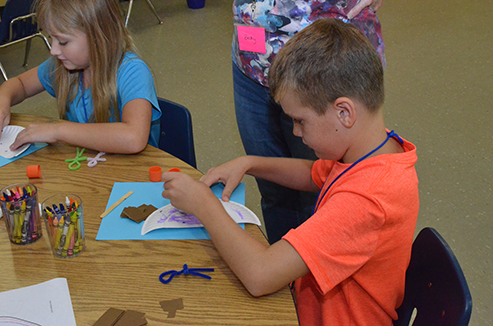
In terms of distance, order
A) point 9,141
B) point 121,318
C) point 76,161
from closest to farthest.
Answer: point 121,318
point 76,161
point 9,141

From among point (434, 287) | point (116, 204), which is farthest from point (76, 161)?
point (434, 287)

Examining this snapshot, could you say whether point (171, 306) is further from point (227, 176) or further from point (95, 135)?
point (95, 135)

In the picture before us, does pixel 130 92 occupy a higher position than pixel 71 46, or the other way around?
pixel 71 46

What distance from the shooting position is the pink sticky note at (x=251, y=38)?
133 cm

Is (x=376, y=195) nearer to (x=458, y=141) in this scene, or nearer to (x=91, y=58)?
(x=91, y=58)

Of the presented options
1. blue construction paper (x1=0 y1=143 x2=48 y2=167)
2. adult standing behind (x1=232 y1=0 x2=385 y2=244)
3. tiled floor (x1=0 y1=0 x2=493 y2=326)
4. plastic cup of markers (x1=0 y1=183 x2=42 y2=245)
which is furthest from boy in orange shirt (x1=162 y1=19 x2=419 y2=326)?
tiled floor (x1=0 y1=0 x2=493 y2=326)

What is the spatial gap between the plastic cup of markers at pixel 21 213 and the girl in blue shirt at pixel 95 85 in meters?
0.32

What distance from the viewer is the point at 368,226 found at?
0.81m

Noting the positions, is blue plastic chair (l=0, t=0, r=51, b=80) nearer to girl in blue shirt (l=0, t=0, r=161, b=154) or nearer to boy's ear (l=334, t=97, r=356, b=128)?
girl in blue shirt (l=0, t=0, r=161, b=154)

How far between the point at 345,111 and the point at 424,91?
2.50 metres

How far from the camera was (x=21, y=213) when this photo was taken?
92 centimetres

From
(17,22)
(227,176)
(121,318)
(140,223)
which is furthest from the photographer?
(17,22)

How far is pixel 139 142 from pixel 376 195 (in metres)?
0.66

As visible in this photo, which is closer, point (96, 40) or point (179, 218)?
point (179, 218)
